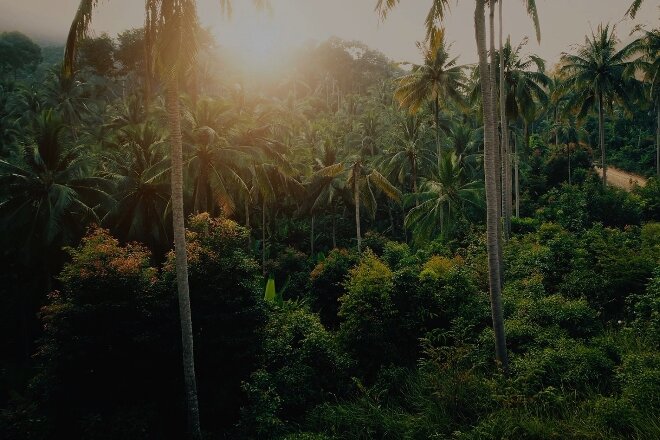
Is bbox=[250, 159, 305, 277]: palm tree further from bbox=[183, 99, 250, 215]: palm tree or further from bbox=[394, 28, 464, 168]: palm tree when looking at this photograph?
bbox=[394, 28, 464, 168]: palm tree

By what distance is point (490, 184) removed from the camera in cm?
1067

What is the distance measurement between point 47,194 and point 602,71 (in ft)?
115

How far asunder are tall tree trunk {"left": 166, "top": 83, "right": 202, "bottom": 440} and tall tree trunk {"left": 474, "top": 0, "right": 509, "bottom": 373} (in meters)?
7.47

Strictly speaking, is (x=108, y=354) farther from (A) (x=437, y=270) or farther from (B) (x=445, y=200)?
(B) (x=445, y=200)

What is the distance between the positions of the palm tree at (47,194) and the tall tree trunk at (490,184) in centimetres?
1630

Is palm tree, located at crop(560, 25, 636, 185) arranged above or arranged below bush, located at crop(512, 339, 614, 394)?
above

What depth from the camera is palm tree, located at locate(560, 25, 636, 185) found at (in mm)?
29891

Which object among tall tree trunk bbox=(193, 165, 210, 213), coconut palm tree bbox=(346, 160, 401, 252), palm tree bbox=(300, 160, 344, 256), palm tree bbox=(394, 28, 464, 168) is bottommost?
tall tree trunk bbox=(193, 165, 210, 213)

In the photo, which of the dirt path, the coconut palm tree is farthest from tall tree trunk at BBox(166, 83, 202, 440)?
the dirt path

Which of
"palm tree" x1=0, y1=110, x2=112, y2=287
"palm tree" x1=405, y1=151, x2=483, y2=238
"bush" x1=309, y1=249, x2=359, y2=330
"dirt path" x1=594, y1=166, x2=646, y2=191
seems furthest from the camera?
"dirt path" x1=594, y1=166, x2=646, y2=191

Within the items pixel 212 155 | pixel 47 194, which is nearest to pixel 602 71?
pixel 212 155

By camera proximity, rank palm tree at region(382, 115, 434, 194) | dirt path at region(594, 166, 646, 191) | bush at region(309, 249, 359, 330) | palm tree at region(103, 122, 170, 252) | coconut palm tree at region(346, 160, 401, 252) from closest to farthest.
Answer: bush at region(309, 249, 359, 330) < palm tree at region(103, 122, 170, 252) < coconut palm tree at region(346, 160, 401, 252) < palm tree at region(382, 115, 434, 194) < dirt path at region(594, 166, 646, 191)

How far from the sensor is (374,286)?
1535cm

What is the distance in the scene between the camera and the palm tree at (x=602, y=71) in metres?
29.9
